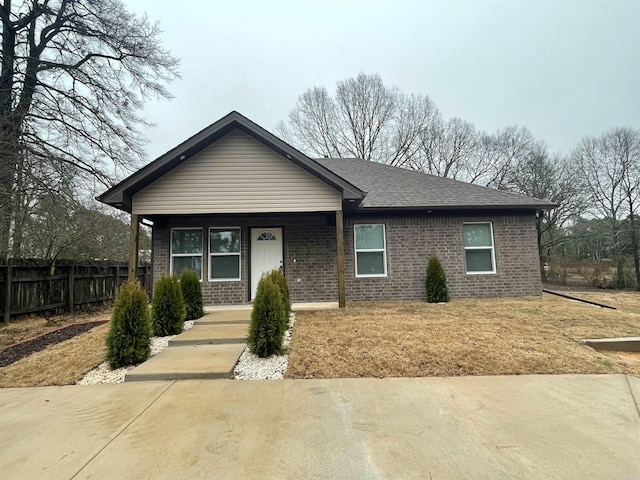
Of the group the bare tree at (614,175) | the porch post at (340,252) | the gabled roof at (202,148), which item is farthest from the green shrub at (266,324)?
the bare tree at (614,175)

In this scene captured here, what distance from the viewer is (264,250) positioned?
9531 millimetres

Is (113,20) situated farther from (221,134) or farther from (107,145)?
(221,134)

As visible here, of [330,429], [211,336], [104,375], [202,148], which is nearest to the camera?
[330,429]

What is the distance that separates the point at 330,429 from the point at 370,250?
722 centimetres

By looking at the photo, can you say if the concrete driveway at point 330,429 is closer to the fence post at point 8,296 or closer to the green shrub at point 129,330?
the green shrub at point 129,330

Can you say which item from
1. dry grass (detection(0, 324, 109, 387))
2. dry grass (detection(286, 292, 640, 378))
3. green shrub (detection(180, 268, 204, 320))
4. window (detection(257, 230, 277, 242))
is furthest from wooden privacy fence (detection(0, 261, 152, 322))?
dry grass (detection(286, 292, 640, 378))

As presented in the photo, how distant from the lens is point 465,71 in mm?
20812

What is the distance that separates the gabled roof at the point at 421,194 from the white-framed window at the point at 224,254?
3.82m

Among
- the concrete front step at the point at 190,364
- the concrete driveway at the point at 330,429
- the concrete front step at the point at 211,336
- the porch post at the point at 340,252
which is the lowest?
the concrete driveway at the point at 330,429

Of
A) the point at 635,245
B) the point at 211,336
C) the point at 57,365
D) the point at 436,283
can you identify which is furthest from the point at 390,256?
the point at 635,245

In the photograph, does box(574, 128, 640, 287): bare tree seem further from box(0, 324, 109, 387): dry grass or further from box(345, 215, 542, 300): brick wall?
box(0, 324, 109, 387): dry grass

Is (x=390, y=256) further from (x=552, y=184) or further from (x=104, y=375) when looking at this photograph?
(x=552, y=184)

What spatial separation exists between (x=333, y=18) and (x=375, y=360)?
18.1 m

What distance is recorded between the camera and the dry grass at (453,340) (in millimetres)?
4129
